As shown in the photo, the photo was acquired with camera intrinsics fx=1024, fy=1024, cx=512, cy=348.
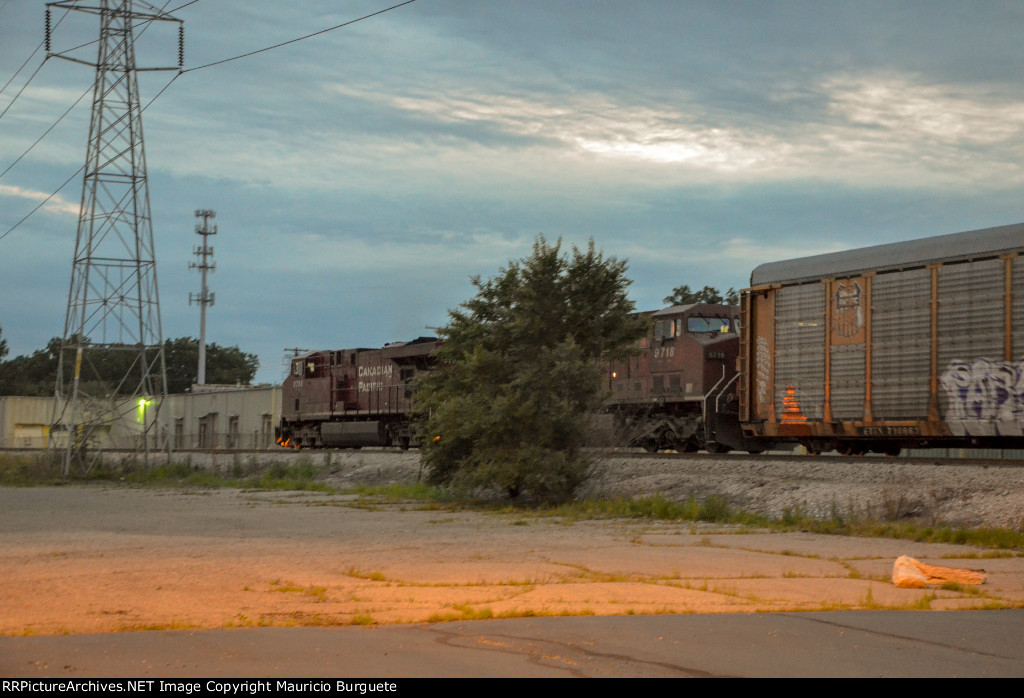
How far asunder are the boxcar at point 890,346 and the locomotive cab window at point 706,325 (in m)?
3.29

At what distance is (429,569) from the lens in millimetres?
11875

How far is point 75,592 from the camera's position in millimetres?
9891

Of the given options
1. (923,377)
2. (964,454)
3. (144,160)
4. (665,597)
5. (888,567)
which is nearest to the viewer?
(665,597)

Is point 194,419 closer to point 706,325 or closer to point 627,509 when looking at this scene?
point 706,325

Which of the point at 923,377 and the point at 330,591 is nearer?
the point at 330,591

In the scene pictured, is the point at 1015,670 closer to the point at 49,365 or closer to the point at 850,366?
the point at 850,366

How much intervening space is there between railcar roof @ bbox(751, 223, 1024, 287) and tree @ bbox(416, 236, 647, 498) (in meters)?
3.45

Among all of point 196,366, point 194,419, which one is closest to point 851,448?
point 194,419

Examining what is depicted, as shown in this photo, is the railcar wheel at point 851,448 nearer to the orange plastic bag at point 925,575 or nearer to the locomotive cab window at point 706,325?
the locomotive cab window at point 706,325

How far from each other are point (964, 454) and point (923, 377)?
40.1ft

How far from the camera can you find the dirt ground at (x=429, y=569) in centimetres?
896

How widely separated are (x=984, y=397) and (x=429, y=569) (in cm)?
1205

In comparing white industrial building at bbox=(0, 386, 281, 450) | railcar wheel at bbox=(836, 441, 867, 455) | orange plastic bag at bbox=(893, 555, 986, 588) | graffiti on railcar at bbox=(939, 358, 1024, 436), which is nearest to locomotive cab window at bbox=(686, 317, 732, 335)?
railcar wheel at bbox=(836, 441, 867, 455)

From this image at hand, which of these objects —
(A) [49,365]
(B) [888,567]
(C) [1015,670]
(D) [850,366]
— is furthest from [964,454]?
(A) [49,365]
